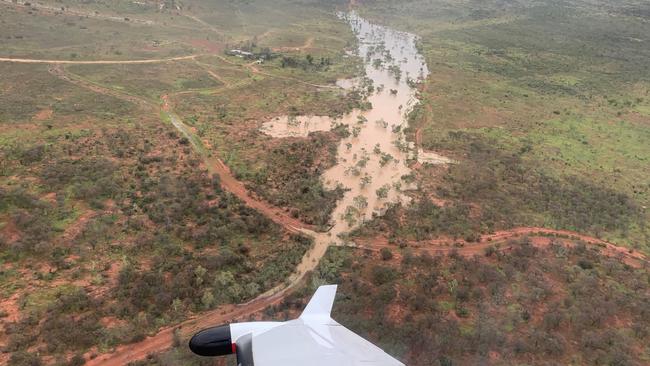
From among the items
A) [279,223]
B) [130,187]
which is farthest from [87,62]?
[279,223]

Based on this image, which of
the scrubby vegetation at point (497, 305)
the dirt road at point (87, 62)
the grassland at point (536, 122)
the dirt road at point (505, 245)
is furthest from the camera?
the dirt road at point (87, 62)

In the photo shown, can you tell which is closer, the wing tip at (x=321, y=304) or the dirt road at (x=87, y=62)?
the wing tip at (x=321, y=304)

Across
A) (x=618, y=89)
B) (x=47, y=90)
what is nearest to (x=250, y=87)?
(x=47, y=90)

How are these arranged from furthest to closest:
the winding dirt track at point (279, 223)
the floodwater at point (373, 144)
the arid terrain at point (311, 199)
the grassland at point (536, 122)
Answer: the grassland at point (536, 122) < the floodwater at point (373, 144) < the arid terrain at point (311, 199) < the winding dirt track at point (279, 223)

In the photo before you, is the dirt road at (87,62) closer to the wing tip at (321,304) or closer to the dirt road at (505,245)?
the dirt road at (505,245)

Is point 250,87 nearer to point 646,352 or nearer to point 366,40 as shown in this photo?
point 366,40

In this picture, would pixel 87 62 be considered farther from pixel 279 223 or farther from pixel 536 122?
pixel 536 122

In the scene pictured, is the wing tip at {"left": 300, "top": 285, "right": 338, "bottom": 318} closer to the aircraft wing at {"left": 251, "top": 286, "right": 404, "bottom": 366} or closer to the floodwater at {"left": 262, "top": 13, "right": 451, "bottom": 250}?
the aircraft wing at {"left": 251, "top": 286, "right": 404, "bottom": 366}

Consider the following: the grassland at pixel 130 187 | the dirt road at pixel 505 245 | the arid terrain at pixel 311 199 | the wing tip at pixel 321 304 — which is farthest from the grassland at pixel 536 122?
the wing tip at pixel 321 304
